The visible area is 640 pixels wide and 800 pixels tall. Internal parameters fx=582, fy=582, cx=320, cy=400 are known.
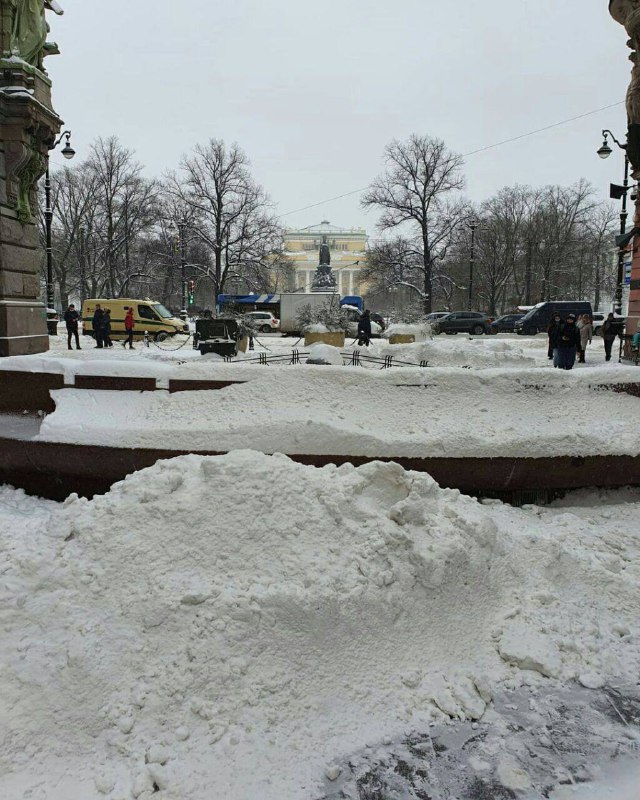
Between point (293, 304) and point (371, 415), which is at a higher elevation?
point (293, 304)

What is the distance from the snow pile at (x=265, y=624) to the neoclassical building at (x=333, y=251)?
90.3 meters

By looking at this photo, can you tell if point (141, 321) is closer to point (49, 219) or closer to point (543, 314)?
point (49, 219)

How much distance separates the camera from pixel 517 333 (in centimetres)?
3481

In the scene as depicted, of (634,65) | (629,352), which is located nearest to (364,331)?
(629,352)

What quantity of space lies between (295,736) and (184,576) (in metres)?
1.27

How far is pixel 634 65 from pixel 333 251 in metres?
84.8

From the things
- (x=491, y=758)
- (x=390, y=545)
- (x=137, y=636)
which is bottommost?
(x=491, y=758)

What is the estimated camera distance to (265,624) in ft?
12.1

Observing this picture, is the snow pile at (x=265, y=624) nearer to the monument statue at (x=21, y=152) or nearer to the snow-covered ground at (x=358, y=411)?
the snow-covered ground at (x=358, y=411)

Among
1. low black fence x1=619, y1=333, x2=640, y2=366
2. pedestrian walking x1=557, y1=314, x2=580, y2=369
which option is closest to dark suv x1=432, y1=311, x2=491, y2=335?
low black fence x1=619, y1=333, x2=640, y2=366

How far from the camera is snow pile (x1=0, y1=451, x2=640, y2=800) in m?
3.14

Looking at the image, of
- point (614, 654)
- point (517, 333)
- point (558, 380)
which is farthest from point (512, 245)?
point (614, 654)

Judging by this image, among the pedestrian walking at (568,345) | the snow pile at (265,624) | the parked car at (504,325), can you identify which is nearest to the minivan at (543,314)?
the parked car at (504,325)

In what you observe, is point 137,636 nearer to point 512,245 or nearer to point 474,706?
point 474,706
